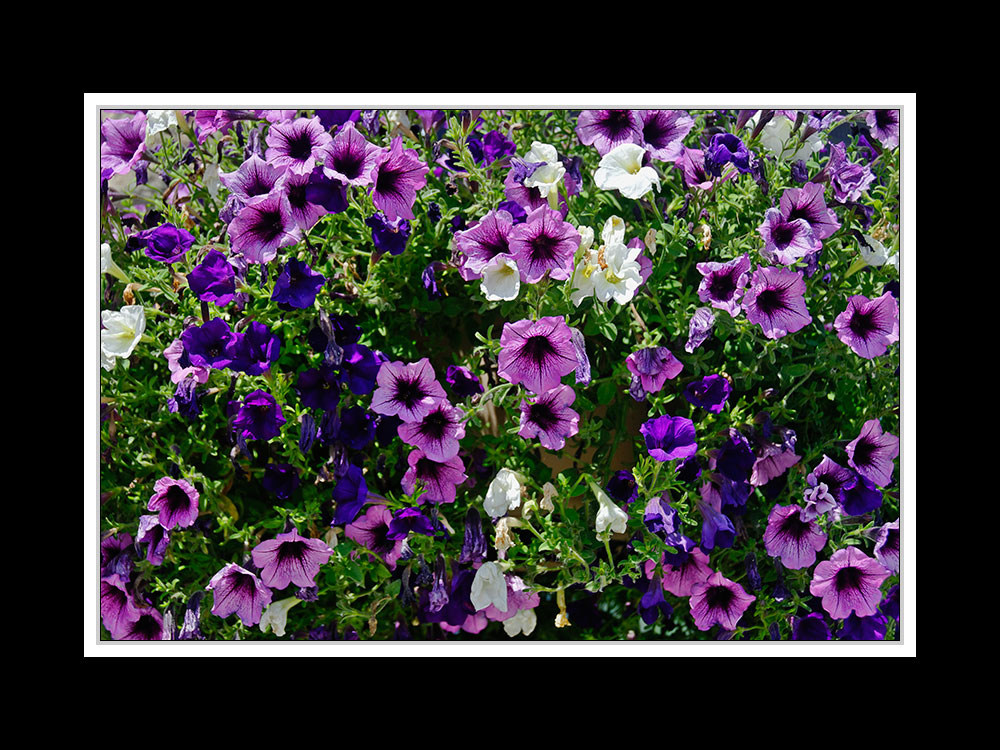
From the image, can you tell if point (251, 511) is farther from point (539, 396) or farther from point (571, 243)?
point (571, 243)

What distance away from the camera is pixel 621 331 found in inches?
68.2

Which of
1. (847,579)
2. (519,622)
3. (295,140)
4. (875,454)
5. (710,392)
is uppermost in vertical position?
(295,140)

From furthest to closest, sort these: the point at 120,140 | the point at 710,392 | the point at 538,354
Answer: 1. the point at 120,140
2. the point at 710,392
3. the point at 538,354

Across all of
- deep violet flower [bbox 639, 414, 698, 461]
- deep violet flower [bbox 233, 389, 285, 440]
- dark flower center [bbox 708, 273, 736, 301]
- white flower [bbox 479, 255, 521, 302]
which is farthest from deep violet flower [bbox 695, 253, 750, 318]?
deep violet flower [bbox 233, 389, 285, 440]

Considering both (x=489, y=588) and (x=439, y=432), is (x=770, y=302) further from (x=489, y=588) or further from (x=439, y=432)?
(x=489, y=588)

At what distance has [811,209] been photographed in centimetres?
165

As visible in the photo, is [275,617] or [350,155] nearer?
[350,155]

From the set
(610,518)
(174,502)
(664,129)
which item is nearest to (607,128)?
(664,129)

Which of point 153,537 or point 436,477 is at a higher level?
point 436,477

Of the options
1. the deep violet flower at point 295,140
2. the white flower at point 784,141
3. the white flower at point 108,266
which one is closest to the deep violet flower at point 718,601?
the white flower at point 784,141

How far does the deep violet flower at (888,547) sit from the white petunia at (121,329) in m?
1.52

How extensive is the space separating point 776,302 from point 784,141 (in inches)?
15.8

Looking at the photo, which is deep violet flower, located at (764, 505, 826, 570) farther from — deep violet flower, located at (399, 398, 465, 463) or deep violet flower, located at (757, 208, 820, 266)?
deep violet flower, located at (399, 398, 465, 463)
